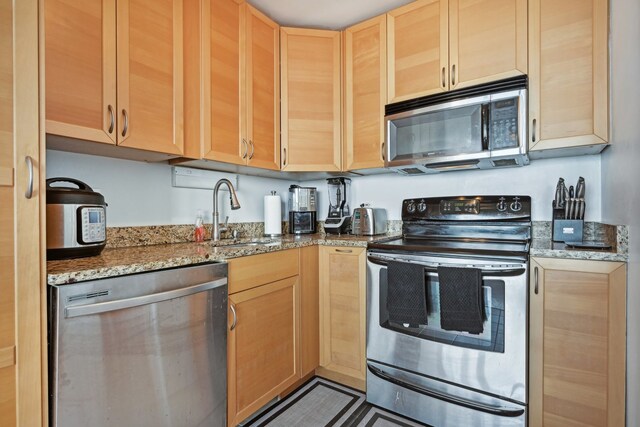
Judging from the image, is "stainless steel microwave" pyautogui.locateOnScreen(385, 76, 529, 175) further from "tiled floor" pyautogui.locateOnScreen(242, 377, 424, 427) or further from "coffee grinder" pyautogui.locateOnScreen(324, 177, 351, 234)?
"tiled floor" pyautogui.locateOnScreen(242, 377, 424, 427)

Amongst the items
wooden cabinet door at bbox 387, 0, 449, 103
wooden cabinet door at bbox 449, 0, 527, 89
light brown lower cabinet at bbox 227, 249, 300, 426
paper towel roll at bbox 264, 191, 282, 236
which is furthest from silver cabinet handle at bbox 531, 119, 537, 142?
paper towel roll at bbox 264, 191, 282, 236

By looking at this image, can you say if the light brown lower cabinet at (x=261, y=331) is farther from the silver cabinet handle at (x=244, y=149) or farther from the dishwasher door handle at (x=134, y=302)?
the silver cabinet handle at (x=244, y=149)

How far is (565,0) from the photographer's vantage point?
5.04ft

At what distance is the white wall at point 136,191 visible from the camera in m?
1.47

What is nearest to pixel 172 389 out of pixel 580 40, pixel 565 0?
pixel 580 40

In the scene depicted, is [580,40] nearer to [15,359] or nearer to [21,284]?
[21,284]

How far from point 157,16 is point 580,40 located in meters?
2.06

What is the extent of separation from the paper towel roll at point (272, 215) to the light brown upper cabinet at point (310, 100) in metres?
0.25

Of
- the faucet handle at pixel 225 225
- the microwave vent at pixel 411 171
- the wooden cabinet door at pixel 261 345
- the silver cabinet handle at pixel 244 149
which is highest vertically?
the silver cabinet handle at pixel 244 149

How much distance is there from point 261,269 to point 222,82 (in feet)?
3.62

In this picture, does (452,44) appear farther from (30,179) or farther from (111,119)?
(30,179)

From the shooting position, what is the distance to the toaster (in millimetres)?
2227

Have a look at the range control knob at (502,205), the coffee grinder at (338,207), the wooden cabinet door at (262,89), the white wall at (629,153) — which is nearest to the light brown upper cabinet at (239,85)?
the wooden cabinet door at (262,89)

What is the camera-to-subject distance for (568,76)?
5.05ft
